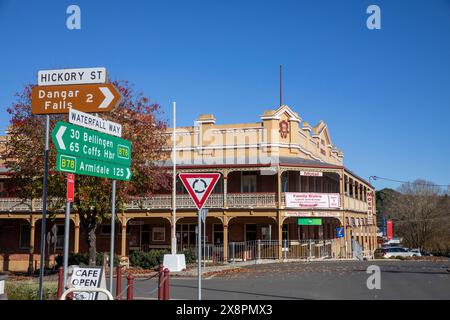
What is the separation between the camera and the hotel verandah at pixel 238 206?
32031 mm

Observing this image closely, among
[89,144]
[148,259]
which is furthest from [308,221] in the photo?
[89,144]

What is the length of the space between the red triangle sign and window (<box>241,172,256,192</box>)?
23513mm

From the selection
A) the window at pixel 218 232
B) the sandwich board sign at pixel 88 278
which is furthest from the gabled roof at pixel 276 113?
the sandwich board sign at pixel 88 278

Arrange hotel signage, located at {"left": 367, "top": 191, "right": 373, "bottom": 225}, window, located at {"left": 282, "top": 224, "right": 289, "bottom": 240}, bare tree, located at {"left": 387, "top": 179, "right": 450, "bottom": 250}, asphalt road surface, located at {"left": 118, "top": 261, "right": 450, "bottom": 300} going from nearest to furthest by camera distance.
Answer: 1. asphalt road surface, located at {"left": 118, "top": 261, "right": 450, "bottom": 300}
2. window, located at {"left": 282, "top": 224, "right": 289, "bottom": 240}
3. hotel signage, located at {"left": 367, "top": 191, "right": 373, "bottom": 225}
4. bare tree, located at {"left": 387, "top": 179, "right": 450, "bottom": 250}

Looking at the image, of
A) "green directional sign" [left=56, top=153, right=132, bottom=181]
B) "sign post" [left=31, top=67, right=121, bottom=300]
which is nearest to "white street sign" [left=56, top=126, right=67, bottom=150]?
"green directional sign" [left=56, top=153, right=132, bottom=181]

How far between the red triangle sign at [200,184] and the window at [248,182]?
2351cm

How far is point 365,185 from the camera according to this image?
47656 millimetres

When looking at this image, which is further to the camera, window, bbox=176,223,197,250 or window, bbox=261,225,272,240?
window, bbox=176,223,197,250

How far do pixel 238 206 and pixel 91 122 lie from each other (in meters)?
21.9

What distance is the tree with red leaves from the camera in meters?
20.4

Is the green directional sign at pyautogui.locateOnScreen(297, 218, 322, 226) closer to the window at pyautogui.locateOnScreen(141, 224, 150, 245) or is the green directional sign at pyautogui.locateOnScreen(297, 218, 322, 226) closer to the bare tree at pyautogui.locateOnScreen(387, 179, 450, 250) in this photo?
the window at pyautogui.locateOnScreen(141, 224, 150, 245)
